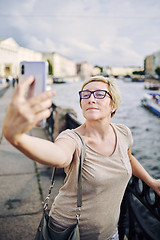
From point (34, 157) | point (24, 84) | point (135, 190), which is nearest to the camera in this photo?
point (24, 84)

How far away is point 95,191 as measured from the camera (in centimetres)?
135

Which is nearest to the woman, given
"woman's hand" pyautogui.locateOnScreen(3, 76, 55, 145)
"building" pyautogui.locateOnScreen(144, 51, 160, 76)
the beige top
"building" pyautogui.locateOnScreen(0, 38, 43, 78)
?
the beige top

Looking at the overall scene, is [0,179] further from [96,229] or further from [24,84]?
[24,84]

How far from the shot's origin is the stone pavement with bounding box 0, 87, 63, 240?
2.52 m

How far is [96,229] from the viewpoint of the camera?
1419 mm

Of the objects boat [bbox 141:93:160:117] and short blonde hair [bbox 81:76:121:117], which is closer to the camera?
short blonde hair [bbox 81:76:121:117]

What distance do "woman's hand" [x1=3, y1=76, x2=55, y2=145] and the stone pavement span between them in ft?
6.66

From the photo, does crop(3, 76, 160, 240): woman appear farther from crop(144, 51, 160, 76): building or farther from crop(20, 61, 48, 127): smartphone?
crop(144, 51, 160, 76): building

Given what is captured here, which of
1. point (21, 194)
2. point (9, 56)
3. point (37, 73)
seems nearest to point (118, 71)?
point (9, 56)

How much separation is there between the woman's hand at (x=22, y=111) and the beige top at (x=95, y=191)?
0.46m

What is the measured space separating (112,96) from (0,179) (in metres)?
2.93

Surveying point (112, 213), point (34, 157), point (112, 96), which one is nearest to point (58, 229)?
point (112, 213)

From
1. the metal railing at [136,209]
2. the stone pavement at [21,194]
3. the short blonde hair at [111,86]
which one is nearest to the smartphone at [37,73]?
the short blonde hair at [111,86]

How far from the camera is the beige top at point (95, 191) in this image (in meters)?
1.31
